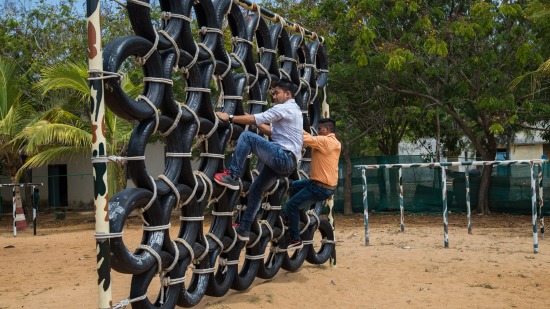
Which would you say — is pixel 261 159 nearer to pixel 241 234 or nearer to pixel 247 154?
pixel 247 154

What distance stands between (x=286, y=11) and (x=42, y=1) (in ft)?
29.6

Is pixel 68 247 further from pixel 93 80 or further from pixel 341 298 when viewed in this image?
pixel 93 80

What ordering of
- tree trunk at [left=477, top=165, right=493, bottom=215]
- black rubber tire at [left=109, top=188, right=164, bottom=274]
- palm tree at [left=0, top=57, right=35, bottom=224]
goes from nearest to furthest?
black rubber tire at [left=109, top=188, right=164, bottom=274], palm tree at [left=0, top=57, right=35, bottom=224], tree trunk at [left=477, top=165, right=493, bottom=215]

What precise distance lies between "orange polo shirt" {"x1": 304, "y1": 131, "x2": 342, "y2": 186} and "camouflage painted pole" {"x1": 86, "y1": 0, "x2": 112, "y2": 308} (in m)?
3.27

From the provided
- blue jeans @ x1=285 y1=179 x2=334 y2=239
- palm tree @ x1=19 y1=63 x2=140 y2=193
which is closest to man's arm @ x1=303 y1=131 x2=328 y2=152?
blue jeans @ x1=285 y1=179 x2=334 y2=239

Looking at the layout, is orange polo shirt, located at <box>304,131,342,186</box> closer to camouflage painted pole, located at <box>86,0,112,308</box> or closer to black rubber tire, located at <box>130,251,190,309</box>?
black rubber tire, located at <box>130,251,190,309</box>

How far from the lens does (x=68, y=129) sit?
1504cm

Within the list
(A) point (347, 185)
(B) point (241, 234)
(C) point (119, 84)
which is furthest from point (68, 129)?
(C) point (119, 84)

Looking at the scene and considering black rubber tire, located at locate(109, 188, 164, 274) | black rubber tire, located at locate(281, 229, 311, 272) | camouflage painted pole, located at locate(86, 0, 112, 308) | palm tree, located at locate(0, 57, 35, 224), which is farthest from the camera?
palm tree, located at locate(0, 57, 35, 224)

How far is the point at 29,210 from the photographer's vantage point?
20469 mm

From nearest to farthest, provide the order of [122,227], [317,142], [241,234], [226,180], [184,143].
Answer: [122,227] < [184,143] < [226,180] < [241,234] < [317,142]

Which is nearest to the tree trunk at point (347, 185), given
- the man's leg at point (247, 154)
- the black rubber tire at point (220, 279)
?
the black rubber tire at point (220, 279)

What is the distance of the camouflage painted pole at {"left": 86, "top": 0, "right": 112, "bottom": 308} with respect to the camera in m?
4.37

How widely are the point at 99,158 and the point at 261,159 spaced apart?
7.19 ft
